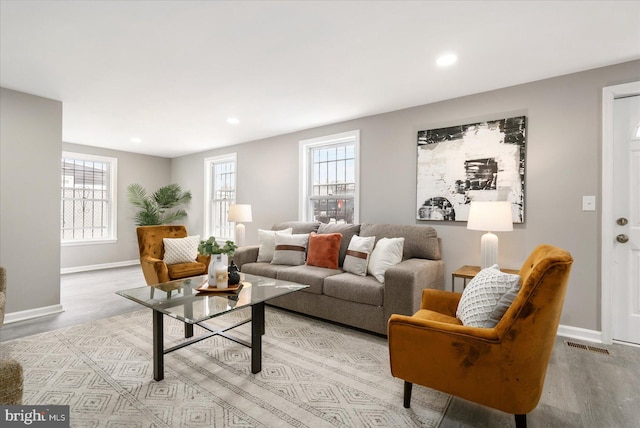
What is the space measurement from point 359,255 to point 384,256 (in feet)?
0.95

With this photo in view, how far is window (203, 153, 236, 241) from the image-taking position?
605 centimetres

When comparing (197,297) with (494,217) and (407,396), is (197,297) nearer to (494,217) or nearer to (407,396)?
(407,396)

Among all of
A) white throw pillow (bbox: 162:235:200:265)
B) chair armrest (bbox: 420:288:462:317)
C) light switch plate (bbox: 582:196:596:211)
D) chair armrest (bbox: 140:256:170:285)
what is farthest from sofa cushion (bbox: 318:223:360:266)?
light switch plate (bbox: 582:196:596:211)

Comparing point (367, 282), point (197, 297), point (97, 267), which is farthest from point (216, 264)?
point (97, 267)

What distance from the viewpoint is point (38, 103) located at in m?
3.42

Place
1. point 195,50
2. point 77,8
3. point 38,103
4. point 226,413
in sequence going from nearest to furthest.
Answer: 1. point 226,413
2. point 77,8
3. point 195,50
4. point 38,103

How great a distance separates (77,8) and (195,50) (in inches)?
29.2

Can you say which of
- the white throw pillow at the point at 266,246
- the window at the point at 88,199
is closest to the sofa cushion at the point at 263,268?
the white throw pillow at the point at 266,246

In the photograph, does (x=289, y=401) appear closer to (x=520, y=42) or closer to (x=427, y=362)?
(x=427, y=362)

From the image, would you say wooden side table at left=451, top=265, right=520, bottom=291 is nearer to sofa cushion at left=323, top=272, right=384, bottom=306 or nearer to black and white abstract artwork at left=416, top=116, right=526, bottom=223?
black and white abstract artwork at left=416, top=116, right=526, bottom=223

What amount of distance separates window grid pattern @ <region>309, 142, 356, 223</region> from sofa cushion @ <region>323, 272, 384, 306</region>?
1410 mm

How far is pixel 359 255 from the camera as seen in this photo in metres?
3.21

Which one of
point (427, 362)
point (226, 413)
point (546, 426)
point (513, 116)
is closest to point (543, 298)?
point (427, 362)
